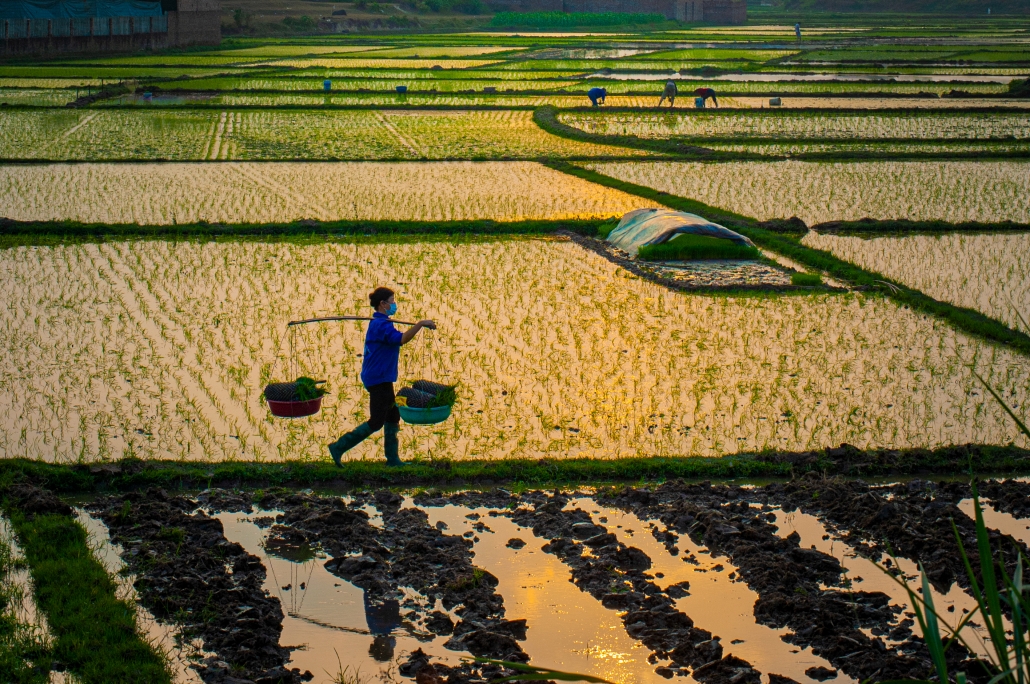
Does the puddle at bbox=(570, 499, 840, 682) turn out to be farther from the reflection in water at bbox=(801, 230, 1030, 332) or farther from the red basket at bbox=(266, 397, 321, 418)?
the reflection in water at bbox=(801, 230, 1030, 332)

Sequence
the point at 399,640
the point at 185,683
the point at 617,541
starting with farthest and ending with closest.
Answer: the point at 617,541 → the point at 399,640 → the point at 185,683

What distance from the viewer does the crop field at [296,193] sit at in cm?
1238

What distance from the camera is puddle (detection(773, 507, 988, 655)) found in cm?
422

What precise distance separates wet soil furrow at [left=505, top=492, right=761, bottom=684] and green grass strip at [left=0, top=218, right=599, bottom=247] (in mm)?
6717

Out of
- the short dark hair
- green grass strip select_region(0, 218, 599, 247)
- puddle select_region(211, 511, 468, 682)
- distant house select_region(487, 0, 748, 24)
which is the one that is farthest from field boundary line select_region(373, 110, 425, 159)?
distant house select_region(487, 0, 748, 24)

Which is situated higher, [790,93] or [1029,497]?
[790,93]

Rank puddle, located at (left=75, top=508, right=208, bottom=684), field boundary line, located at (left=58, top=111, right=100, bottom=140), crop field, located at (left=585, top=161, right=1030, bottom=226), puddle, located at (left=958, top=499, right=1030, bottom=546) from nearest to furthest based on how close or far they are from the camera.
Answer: puddle, located at (left=75, top=508, right=208, bottom=684)
puddle, located at (left=958, top=499, right=1030, bottom=546)
crop field, located at (left=585, top=161, right=1030, bottom=226)
field boundary line, located at (left=58, top=111, right=100, bottom=140)

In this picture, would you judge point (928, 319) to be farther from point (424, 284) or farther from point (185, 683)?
point (185, 683)

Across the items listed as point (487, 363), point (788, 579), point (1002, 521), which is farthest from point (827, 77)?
point (788, 579)

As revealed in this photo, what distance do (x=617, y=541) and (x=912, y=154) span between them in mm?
13663

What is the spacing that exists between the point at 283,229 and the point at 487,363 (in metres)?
4.98

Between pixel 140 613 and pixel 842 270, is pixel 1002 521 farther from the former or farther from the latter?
pixel 842 270

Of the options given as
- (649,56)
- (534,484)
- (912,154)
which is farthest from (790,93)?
(534,484)

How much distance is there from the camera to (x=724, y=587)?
4445 millimetres
